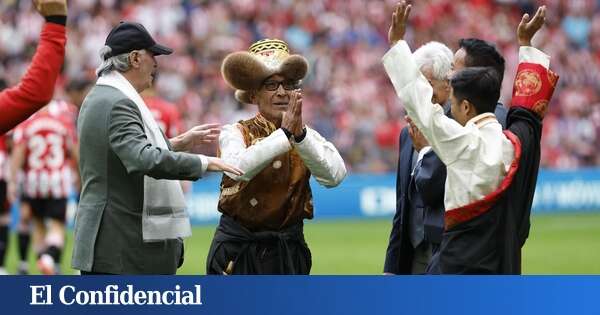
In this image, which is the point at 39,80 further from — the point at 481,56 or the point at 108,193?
the point at 481,56

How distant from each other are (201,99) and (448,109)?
1683 centimetres

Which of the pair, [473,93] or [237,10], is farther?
[237,10]

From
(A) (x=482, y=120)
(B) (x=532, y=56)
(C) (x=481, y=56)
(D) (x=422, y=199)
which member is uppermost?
(C) (x=481, y=56)

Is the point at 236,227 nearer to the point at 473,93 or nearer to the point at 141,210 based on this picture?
the point at 141,210

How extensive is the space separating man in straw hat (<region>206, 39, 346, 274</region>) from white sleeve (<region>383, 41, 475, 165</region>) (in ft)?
2.97

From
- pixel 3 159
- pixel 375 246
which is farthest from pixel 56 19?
pixel 375 246

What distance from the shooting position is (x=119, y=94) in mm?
6113

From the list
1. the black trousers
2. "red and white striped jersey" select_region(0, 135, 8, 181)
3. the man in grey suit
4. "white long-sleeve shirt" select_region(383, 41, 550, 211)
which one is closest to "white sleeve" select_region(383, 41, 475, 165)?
"white long-sleeve shirt" select_region(383, 41, 550, 211)

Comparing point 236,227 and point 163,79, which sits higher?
point 163,79

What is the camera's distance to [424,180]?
6.28 m

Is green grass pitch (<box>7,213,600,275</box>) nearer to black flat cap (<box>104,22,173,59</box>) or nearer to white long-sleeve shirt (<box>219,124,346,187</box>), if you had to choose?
white long-sleeve shirt (<box>219,124,346,187</box>)

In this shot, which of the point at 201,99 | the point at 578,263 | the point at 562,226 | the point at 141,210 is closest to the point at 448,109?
the point at 141,210

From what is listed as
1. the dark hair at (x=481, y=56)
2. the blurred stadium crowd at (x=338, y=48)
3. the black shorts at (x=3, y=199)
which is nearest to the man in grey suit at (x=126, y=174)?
the dark hair at (x=481, y=56)

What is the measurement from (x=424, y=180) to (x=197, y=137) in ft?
4.53
